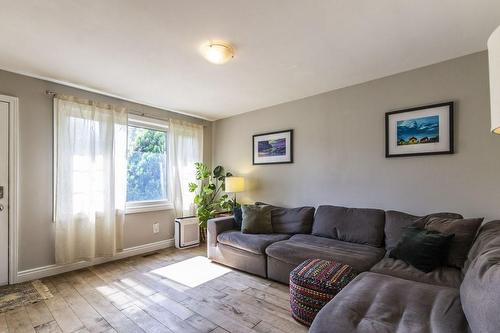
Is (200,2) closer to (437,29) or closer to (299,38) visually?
(299,38)

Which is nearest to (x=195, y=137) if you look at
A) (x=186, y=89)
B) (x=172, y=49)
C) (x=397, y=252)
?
(x=186, y=89)

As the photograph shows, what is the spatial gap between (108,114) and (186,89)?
1.15 m

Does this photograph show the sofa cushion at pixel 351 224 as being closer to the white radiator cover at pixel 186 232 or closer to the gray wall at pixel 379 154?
the gray wall at pixel 379 154

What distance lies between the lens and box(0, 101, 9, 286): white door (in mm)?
2637

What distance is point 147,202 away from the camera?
3930 mm

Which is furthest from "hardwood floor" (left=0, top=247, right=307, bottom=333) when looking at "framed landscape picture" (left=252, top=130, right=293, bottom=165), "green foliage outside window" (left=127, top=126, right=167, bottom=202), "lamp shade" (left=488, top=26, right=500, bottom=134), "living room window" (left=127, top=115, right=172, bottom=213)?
"lamp shade" (left=488, top=26, right=500, bottom=134)

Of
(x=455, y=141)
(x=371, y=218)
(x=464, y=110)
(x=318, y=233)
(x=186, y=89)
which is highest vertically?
(x=186, y=89)

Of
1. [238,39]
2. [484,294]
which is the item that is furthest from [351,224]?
[238,39]

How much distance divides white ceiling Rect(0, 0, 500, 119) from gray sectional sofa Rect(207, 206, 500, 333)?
5.18ft

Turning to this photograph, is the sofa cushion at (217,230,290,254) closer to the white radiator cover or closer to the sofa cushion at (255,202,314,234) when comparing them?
the sofa cushion at (255,202,314,234)

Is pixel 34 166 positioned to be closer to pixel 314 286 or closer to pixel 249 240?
pixel 249 240

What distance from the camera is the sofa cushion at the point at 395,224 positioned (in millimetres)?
2459

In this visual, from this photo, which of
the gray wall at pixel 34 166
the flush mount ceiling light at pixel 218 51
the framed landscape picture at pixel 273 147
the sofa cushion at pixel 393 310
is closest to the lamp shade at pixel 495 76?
the sofa cushion at pixel 393 310

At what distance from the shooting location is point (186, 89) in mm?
3293
